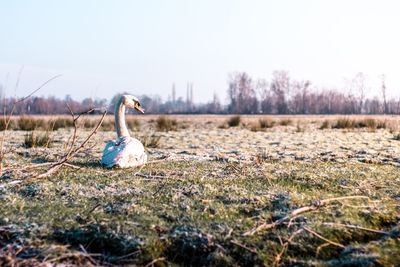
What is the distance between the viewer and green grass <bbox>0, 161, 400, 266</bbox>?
12.4 feet

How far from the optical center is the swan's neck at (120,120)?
330 inches

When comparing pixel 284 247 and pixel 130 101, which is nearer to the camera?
pixel 284 247

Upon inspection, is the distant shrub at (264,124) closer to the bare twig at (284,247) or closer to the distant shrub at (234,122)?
the distant shrub at (234,122)

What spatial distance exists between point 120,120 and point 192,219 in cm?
453

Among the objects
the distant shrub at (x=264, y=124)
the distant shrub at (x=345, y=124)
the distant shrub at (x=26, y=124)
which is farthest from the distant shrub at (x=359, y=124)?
the distant shrub at (x=26, y=124)

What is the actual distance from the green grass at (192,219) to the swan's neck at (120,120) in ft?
7.55

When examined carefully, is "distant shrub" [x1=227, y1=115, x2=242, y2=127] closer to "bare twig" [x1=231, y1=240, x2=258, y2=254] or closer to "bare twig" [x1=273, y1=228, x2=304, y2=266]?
"bare twig" [x1=273, y1=228, x2=304, y2=266]

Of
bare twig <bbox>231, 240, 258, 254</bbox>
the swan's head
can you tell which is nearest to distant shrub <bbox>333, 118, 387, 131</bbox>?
the swan's head

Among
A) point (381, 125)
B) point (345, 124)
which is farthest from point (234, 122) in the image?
point (381, 125)

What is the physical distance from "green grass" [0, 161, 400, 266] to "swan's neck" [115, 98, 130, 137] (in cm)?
230

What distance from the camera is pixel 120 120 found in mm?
8484

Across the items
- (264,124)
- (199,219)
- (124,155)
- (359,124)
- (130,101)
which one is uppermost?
(130,101)

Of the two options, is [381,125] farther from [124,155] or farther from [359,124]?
[124,155]

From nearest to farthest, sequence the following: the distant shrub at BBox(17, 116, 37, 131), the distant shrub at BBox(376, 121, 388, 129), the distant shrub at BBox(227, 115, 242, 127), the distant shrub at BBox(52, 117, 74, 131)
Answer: the distant shrub at BBox(17, 116, 37, 131)
the distant shrub at BBox(376, 121, 388, 129)
the distant shrub at BBox(52, 117, 74, 131)
the distant shrub at BBox(227, 115, 242, 127)
